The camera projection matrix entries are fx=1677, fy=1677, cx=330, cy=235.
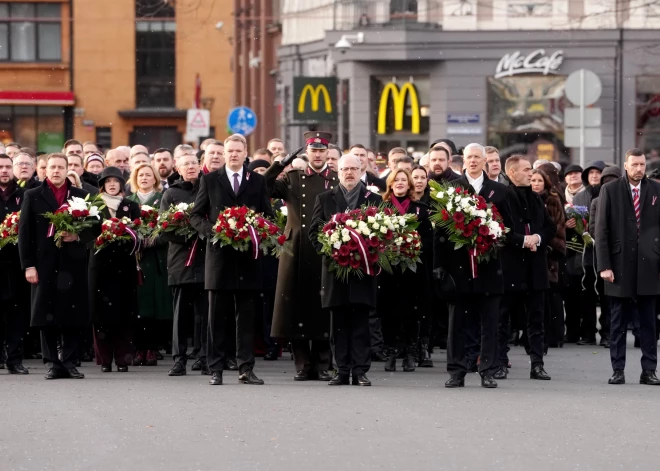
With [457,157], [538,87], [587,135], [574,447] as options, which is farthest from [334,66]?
[574,447]

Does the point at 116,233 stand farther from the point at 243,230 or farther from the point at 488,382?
the point at 488,382

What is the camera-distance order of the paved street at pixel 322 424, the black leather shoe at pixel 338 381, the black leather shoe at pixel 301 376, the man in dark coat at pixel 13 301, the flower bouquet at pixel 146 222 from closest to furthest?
the paved street at pixel 322 424 → the black leather shoe at pixel 338 381 → the black leather shoe at pixel 301 376 → the man in dark coat at pixel 13 301 → the flower bouquet at pixel 146 222

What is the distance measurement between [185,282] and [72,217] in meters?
1.26

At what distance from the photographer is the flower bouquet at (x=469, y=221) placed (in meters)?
14.4

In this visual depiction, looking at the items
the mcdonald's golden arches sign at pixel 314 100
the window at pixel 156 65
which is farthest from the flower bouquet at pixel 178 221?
the window at pixel 156 65

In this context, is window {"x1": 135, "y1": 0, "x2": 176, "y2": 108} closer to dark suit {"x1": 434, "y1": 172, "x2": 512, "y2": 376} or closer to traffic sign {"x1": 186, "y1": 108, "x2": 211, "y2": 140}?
traffic sign {"x1": 186, "y1": 108, "x2": 211, "y2": 140}

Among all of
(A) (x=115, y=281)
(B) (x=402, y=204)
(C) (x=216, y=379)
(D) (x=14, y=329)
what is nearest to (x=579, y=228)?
(B) (x=402, y=204)

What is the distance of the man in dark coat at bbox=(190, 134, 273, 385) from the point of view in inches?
579

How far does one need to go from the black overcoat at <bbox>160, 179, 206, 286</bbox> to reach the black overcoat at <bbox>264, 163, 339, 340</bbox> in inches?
36.4

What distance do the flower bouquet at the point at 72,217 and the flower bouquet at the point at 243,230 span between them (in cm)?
151

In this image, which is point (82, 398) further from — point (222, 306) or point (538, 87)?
point (538, 87)

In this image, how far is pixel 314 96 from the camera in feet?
145

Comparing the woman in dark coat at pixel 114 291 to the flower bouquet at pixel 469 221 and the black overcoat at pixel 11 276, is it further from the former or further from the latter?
the flower bouquet at pixel 469 221

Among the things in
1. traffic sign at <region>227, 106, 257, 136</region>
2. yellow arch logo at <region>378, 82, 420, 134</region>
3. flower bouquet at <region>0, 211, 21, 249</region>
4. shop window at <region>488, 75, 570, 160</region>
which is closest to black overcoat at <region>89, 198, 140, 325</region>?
flower bouquet at <region>0, 211, 21, 249</region>
